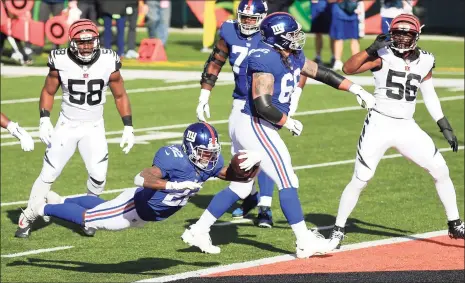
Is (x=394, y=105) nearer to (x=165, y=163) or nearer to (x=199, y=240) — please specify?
(x=199, y=240)

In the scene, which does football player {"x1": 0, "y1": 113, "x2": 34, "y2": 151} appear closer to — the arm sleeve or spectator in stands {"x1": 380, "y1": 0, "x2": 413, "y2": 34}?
the arm sleeve

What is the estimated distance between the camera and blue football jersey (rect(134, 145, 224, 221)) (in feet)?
33.3

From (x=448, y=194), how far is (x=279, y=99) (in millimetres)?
1987

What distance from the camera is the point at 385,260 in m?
11.7

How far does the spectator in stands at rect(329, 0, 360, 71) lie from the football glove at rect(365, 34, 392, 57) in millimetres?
12345

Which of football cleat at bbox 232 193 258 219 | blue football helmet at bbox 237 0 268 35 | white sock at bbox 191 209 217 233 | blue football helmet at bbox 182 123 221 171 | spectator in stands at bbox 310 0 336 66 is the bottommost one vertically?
football cleat at bbox 232 193 258 219

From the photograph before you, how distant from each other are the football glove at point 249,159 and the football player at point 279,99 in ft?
1.53

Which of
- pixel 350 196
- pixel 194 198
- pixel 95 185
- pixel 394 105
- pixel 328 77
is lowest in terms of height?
pixel 194 198

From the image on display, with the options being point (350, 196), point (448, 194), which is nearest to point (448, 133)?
point (448, 194)

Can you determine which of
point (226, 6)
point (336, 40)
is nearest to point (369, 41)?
point (226, 6)

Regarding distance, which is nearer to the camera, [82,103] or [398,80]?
[398,80]

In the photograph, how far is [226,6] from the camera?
28.2m

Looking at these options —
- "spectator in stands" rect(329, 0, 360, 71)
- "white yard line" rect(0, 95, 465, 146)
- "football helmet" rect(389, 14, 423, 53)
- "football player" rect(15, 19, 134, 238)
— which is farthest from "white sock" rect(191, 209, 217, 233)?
"spectator in stands" rect(329, 0, 360, 71)

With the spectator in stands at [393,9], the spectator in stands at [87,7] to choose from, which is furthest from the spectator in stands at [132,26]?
the spectator in stands at [393,9]
